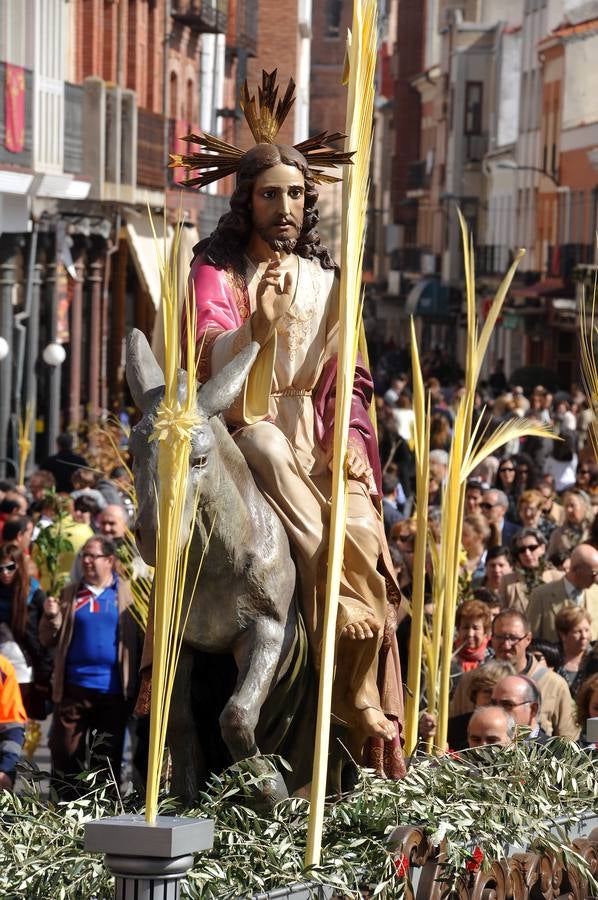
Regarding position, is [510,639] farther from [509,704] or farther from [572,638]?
[509,704]

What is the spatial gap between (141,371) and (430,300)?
76245 mm

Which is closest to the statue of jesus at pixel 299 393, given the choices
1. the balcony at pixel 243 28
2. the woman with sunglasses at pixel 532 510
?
the woman with sunglasses at pixel 532 510

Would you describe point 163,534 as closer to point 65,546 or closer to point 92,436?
point 65,546

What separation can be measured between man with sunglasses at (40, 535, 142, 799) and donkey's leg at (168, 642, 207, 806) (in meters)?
3.95

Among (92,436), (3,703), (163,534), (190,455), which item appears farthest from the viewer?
(92,436)

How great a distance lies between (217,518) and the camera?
628 cm

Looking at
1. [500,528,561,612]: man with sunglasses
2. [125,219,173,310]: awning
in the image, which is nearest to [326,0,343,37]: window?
[125,219,173,310]: awning

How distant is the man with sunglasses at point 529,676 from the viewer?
9.10m

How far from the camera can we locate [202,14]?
Result: 38.7 m

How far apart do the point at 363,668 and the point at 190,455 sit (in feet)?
3.53

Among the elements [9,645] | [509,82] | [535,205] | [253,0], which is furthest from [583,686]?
[509,82]

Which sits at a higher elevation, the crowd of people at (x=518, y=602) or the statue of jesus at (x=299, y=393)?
the statue of jesus at (x=299, y=393)

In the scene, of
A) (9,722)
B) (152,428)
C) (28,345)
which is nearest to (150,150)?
(28,345)

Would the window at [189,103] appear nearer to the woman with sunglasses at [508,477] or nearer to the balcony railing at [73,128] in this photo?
the balcony railing at [73,128]
